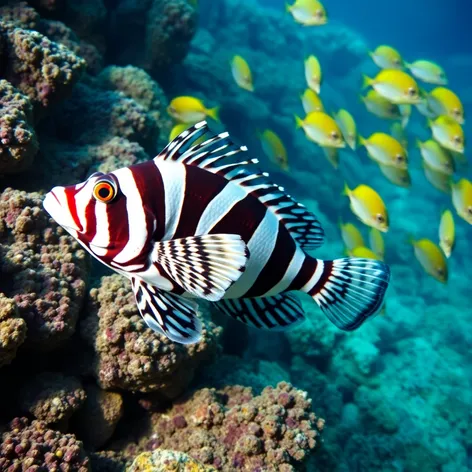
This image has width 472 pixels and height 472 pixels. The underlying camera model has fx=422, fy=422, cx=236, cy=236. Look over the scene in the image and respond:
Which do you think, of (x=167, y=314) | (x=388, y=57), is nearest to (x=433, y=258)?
(x=388, y=57)

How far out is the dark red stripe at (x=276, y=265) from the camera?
1.83 meters

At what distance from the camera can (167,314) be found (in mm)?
1669

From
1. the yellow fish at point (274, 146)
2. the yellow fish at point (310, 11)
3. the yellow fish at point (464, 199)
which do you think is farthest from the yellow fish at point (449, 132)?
the yellow fish at point (310, 11)

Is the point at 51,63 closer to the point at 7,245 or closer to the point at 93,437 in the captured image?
the point at 7,245

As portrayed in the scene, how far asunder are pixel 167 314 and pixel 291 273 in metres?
0.60

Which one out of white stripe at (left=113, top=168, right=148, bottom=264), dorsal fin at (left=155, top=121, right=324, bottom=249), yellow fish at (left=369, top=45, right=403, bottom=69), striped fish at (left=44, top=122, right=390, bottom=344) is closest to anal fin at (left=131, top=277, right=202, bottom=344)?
striped fish at (left=44, top=122, right=390, bottom=344)

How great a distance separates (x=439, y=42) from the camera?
44688 mm

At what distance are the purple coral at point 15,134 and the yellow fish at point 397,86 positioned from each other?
5403 millimetres

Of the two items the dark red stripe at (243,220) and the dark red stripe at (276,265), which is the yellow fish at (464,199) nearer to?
the dark red stripe at (276,265)

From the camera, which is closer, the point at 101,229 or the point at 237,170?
the point at 101,229

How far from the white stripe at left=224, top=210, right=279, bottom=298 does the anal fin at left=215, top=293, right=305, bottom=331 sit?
22 cm

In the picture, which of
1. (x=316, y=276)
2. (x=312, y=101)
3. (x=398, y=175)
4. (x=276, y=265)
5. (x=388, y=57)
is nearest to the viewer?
(x=276, y=265)

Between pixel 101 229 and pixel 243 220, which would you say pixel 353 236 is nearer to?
pixel 243 220

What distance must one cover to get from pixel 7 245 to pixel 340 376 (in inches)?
220
